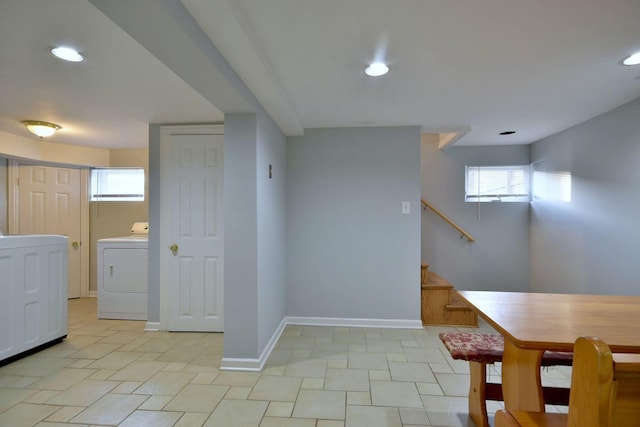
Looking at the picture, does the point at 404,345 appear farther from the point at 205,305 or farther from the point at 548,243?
the point at 548,243

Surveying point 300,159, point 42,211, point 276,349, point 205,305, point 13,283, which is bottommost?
point 276,349

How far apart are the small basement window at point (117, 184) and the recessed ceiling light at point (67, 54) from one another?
9.41 feet

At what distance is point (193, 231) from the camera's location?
326 centimetres

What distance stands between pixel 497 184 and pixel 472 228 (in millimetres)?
697

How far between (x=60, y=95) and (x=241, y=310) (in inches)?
88.7

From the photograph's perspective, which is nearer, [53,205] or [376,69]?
[376,69]

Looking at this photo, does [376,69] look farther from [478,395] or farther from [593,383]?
[478,395]

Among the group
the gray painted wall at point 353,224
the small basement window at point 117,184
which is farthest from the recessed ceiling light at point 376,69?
the small basement window at point 117,184

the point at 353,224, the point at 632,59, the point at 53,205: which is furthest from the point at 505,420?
the point at 53,205

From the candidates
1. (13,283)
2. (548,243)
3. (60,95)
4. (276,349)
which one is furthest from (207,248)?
(548,243)

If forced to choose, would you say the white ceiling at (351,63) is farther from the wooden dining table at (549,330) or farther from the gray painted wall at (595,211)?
the wooden dining table at (549,330)

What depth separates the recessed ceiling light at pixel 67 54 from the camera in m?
1.80

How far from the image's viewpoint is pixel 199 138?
3283 mm

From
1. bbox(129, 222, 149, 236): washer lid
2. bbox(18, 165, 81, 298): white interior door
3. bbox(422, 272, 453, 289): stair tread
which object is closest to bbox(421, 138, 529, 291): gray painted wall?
bbox(422, 272, 453, 289): stair tread
